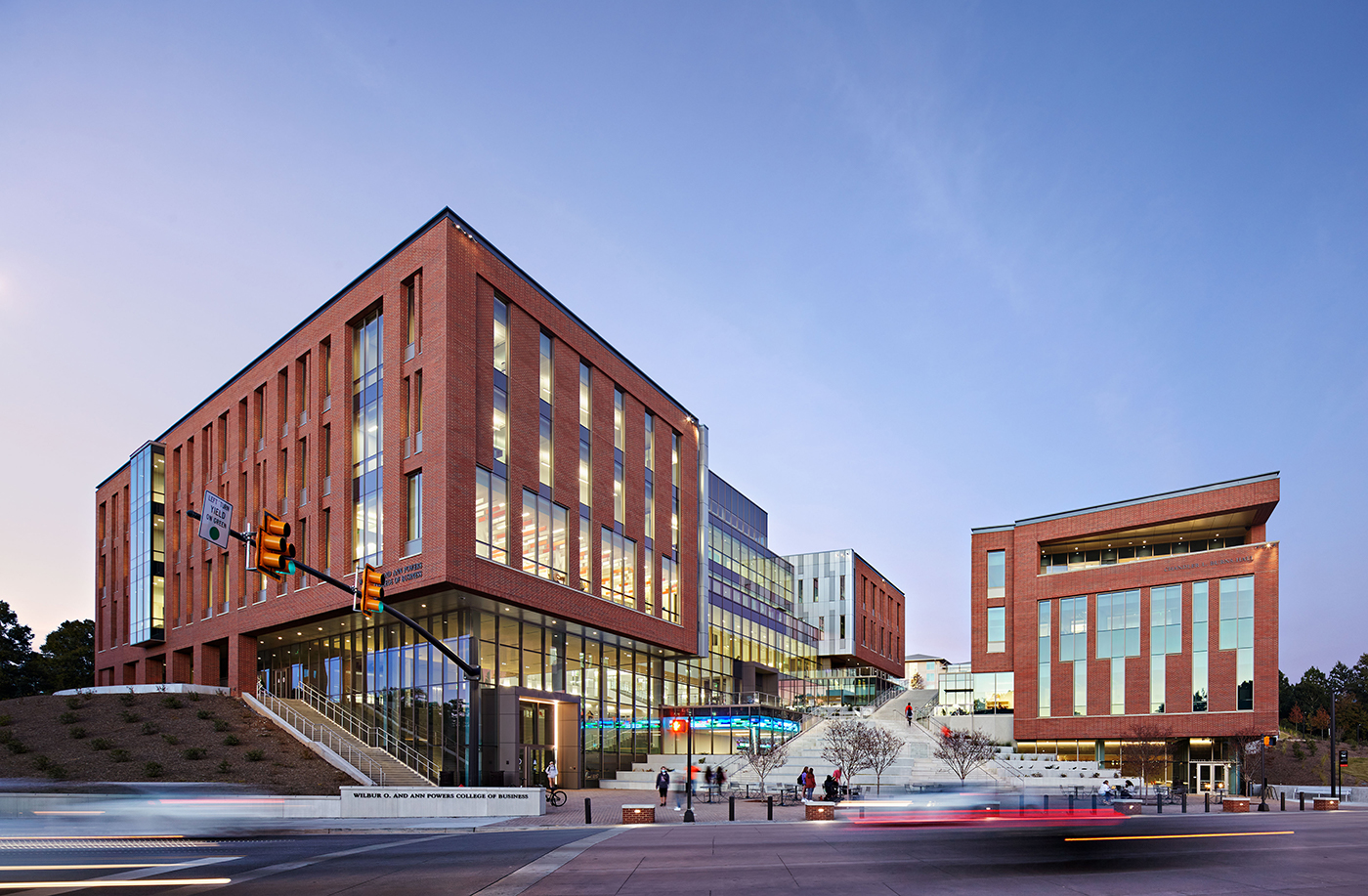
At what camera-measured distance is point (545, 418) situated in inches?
1860

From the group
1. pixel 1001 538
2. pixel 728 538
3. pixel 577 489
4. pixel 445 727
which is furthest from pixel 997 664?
pixel 445 727

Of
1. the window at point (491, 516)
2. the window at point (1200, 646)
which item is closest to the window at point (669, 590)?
the window at point (491, 516)

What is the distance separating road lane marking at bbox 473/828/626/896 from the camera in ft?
50.6

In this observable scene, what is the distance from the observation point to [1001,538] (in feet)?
261

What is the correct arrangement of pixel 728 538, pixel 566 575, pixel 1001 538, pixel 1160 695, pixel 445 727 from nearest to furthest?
1. pixel 445 727
2. pixel 566 575
3. pixel 1160 695
4. pixel 728 538
5. pixel 1001 538

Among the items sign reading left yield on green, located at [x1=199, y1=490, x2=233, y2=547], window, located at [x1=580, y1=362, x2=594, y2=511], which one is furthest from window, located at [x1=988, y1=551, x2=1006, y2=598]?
sign reading left yield on green, located at [x1=199, y1=490, x2=233, y2=547]

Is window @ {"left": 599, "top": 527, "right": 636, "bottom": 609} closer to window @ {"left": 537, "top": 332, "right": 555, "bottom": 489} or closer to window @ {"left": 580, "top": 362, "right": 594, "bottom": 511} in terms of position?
window @ {"left": 580, "top": 362, "right": 594, "bottom": 511}

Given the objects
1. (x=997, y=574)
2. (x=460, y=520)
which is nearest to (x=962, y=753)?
(x=460, y=520)

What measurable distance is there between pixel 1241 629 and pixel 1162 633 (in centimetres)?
498

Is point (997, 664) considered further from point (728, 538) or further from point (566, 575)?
point (566, 575)

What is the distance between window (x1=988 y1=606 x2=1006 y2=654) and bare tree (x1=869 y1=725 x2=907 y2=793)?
27.0m

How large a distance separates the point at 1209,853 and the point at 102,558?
80318 mm

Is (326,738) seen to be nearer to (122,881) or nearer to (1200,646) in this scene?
(122,881)

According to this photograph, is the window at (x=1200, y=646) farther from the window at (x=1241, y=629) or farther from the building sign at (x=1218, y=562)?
the building sign at (x=1218, y=562)
